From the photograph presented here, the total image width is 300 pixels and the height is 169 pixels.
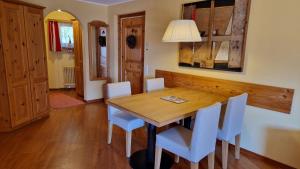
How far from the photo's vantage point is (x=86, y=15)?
172 inches

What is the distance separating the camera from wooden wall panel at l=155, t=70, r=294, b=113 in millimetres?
2211

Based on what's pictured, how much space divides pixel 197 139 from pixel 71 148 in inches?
71.2

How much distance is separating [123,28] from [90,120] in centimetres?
219

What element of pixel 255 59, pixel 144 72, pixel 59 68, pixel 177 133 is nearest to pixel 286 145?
pixel 255 59

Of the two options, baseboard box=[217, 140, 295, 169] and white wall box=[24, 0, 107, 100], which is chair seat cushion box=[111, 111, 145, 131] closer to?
baseboard box=[217, 140, 295, 169]

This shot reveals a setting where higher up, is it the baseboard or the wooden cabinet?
the wooden cabinet

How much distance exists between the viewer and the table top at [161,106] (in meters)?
1.75

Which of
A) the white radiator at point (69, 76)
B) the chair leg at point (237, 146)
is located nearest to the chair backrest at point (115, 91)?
the chair leg at point (237, 146)

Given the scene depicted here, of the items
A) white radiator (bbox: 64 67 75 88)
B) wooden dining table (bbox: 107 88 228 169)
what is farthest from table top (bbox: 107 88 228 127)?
white radiator (bbox: 64 67 75 88)

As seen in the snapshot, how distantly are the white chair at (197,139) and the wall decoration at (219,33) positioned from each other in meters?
1.08

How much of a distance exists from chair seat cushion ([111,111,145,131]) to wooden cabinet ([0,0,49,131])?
66.1 inches

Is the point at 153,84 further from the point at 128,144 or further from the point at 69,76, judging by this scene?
the point at 69,76

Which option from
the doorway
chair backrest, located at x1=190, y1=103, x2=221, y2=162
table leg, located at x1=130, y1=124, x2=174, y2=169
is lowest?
table leg, located at x1=130, y1=124, x2=174, y2=169

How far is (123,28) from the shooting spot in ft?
14.7
